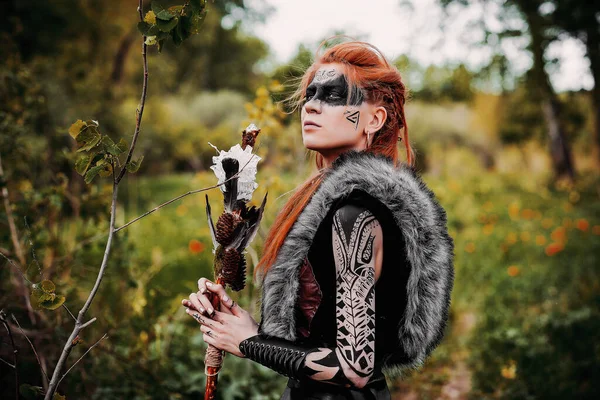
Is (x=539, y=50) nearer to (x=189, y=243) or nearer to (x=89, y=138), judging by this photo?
(x=189, y=243)

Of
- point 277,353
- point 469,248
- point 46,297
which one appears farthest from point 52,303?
point 469,248

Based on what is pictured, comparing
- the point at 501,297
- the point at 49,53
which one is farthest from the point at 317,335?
the point at 49,53

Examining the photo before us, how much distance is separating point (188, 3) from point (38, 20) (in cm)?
724

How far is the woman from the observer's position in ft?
4.33

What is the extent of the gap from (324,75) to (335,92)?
9cm

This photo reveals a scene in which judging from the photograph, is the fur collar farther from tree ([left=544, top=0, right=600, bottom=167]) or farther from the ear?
tree ([left=544, top=0, right=600, bottom=167])

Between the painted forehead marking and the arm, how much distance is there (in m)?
0.56

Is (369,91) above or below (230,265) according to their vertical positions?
above

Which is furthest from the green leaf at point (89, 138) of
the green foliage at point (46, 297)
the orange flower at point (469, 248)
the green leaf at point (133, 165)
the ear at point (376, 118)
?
the orange flower at point (469, 248)

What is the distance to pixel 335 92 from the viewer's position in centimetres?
167

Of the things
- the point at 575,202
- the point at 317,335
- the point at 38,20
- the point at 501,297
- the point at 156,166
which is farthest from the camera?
the point at 156,166

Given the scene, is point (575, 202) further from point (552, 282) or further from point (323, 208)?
point (323, 208)

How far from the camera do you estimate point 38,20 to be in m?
7.29

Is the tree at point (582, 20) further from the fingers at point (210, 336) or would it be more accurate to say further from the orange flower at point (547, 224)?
the fingers at point (210, 336)
